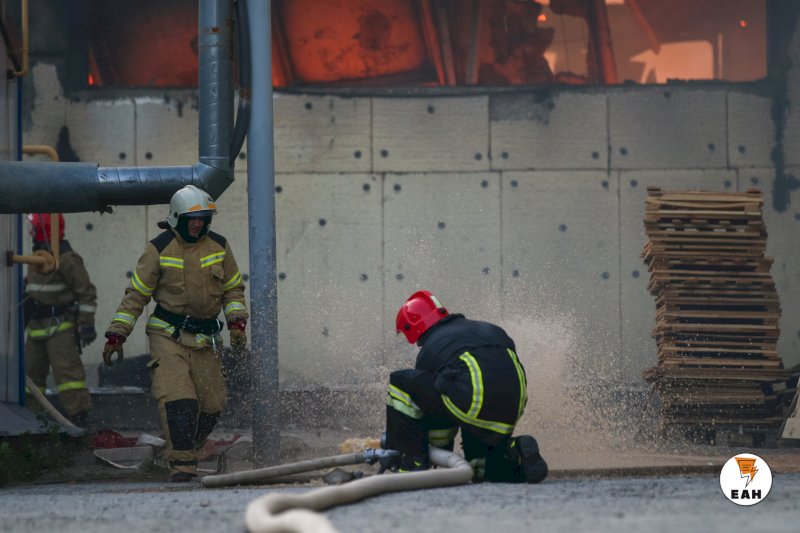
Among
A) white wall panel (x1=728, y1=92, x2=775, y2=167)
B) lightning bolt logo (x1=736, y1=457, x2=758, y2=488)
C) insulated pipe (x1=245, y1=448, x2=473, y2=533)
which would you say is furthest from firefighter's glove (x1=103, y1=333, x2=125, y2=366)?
white wall panel (x1=728, y1=92, x2=775, y2=167)

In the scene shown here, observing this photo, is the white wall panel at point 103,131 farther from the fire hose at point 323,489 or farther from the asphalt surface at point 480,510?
the asphalt surface at point 480,510

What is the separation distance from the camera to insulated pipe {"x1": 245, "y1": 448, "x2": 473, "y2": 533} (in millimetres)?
4531

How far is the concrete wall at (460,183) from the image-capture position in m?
12.2

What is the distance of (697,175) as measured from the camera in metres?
12.3

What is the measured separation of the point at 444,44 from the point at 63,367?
4698mm

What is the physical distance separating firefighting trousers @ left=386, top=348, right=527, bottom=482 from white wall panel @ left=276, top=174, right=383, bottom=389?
17.3 ft

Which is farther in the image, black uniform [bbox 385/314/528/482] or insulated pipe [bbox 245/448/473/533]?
black uniform [bbox 385/314/528/482]

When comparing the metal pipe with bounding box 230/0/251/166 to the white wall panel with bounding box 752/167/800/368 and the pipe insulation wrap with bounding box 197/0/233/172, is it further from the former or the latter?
the white wall panel with bounding box 752/167/800/368

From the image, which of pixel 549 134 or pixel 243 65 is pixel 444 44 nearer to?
pixel 549 134

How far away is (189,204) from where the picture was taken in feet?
27.0

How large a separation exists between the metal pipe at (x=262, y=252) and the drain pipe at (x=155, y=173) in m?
0.22

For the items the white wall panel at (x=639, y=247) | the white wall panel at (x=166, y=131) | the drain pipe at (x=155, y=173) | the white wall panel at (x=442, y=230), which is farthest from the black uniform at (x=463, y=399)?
the white wall panel at (x=166, y=131)

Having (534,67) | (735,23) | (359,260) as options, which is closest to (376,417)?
(359,260)

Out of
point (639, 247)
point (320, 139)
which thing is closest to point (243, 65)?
point (320, 139)
